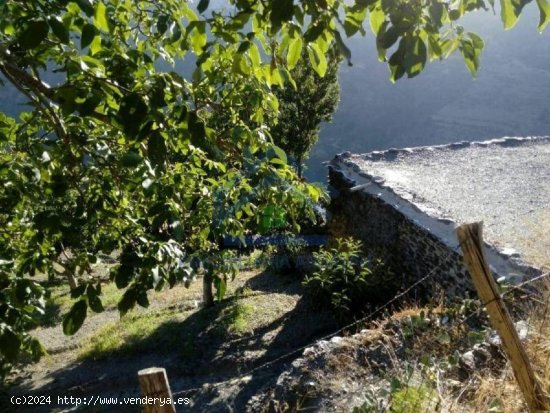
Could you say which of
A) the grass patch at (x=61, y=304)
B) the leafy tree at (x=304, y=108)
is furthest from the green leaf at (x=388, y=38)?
the leafy tree at (x=304, y=108)

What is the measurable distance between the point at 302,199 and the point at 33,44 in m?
1.34

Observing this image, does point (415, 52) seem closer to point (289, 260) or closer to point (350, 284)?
point (350, 284)

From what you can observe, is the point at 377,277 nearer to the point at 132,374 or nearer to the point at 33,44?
the point at 132,374

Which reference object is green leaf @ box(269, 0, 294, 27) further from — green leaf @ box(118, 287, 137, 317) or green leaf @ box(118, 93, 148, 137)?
green leaf @ box(118, 287, 137, 317)

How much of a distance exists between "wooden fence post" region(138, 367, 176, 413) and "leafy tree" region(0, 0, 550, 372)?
31 cm

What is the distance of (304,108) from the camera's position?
1655 cm

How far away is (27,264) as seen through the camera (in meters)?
2.55

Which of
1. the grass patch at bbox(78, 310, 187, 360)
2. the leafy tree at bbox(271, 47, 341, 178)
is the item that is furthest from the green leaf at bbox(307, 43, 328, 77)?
the leafy tree at bbox(271, 47, 341, 178)

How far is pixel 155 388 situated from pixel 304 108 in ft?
49.5

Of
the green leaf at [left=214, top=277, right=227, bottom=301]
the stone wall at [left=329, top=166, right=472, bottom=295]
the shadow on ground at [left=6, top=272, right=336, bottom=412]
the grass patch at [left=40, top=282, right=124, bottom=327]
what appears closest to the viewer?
the green leaf at [left=214, top=277, right=227, bottom=301]

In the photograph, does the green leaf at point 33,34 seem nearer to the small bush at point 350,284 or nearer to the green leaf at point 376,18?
the green leaf at point 376,18

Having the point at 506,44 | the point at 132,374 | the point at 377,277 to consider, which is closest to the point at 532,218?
the point at 377,277

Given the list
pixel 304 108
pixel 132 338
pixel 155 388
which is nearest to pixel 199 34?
pixel 155 388

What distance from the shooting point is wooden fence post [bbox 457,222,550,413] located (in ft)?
7.86
